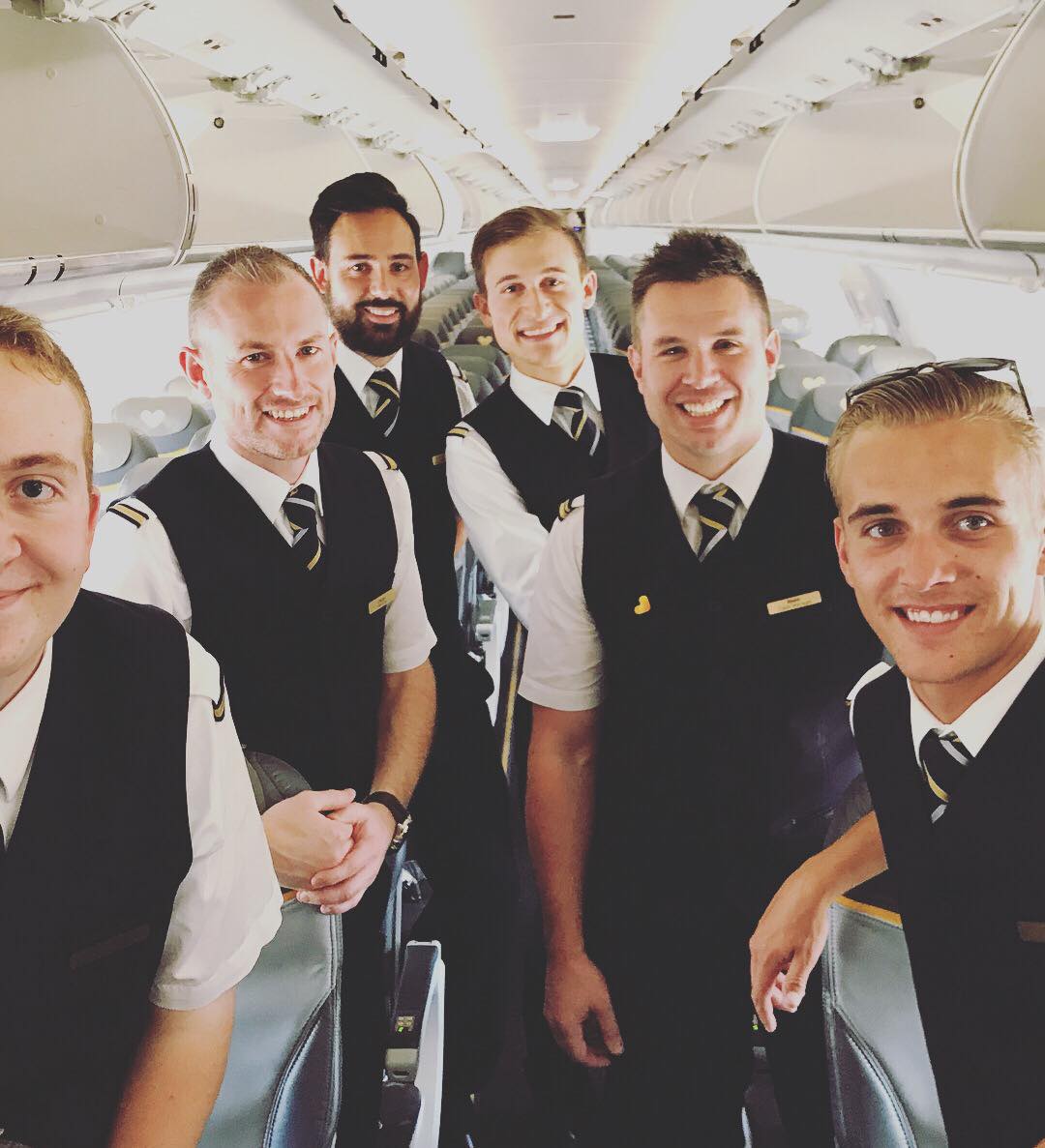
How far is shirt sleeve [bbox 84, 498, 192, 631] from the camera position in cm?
169

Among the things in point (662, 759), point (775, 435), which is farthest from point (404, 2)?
point (662, 759)

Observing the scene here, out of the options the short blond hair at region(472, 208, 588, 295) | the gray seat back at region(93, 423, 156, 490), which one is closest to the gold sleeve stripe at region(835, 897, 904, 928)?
the short blond hair at region(472, 208, 588, 295)

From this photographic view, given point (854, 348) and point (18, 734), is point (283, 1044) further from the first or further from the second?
point (854, 348)

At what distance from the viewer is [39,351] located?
3.38ft

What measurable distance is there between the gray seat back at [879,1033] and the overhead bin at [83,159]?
8.51 ft

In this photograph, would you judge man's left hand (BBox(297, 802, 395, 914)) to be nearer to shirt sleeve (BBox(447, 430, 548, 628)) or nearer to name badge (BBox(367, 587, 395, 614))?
name badge (BBox(367, 587, 395, 614))

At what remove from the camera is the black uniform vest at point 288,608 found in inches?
71.2

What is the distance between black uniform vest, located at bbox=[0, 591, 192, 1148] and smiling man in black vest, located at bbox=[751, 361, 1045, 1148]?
35.7 inches

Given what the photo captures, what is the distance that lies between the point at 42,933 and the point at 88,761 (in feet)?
0.61

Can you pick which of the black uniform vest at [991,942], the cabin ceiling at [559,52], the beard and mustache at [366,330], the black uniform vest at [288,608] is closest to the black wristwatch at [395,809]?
the black uniform vest at [288,608]

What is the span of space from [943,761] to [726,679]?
0.53 metres

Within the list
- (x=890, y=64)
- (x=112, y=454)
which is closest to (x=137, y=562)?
(x=112, y=454)

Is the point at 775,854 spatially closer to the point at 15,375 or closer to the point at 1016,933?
the point at 1016,933

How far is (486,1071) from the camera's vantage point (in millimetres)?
2387
